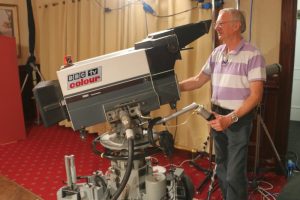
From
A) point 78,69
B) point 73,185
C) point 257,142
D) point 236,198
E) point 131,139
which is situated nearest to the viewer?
point 131,139

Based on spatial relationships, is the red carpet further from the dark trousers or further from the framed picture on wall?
the framed picture on wall

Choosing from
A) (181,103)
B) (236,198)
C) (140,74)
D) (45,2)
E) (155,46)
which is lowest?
(236,198)

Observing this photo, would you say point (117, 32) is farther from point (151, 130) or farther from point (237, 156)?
point (151, 130)

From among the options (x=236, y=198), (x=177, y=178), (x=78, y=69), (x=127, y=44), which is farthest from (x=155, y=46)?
(x=127, y=44)

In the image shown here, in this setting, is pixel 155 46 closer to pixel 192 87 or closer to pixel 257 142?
pixel 192 87

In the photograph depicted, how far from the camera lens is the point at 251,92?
1.78 meters

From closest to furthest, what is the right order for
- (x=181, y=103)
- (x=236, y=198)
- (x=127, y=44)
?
(x=236, y=198) → (x=181, y=103) → (x=127, y=44)

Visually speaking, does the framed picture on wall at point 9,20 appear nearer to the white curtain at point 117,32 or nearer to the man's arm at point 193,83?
the white curtain at point 117,32

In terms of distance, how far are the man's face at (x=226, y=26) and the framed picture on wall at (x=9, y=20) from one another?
152 inches

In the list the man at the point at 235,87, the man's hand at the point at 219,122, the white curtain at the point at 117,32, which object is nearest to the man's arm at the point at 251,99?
the man at the point at 235,87

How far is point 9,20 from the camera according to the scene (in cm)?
475

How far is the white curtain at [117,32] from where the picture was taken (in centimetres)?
314

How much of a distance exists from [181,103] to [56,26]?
2.21 metres

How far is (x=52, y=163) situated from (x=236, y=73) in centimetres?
226
